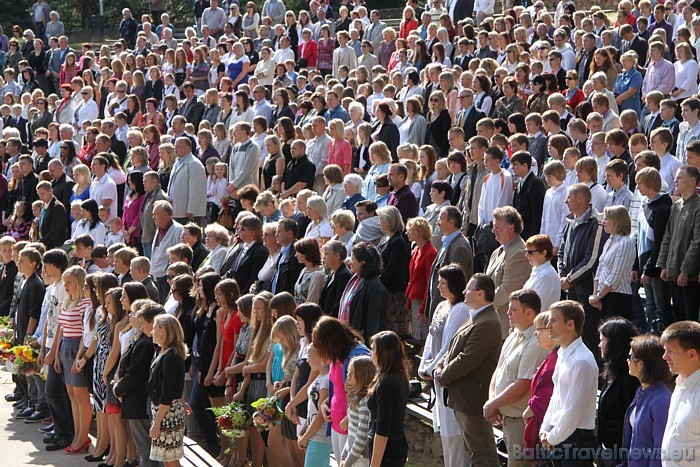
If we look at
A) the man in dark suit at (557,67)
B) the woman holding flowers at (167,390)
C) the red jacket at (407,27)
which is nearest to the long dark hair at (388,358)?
the woman holding flowers at (167,390)

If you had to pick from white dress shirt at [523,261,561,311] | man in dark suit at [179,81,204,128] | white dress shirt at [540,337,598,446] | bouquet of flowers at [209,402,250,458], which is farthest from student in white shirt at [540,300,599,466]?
man in dark suit at [179,81,204,128]

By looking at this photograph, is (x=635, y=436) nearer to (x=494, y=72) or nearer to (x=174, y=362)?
(x=174, y=362)

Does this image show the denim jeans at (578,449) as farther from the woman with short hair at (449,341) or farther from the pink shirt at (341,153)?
the pink shirt at (341,153)

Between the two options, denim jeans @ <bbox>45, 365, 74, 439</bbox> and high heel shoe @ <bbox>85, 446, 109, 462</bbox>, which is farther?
denim jeans @ <bbox>45, 365, 74, 439</bbox>

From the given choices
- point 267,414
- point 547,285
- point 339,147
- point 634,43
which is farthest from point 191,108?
point 547,285

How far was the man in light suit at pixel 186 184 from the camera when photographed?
14.3 meters

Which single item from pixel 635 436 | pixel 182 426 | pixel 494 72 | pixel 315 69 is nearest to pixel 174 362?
pixel 182 426

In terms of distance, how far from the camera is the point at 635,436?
6.23m

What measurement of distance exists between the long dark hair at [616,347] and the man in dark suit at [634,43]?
11918 millimetres

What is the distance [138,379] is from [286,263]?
2099 millimetres

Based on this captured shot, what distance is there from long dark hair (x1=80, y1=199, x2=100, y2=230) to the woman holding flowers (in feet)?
16.9

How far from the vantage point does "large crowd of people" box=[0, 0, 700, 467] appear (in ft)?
23.3

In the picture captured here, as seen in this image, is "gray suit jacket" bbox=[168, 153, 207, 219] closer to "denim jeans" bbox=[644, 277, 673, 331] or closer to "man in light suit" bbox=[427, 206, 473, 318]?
"man in light suit" bbox=[427, 206, 473, 318]

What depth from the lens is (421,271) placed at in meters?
10.1
